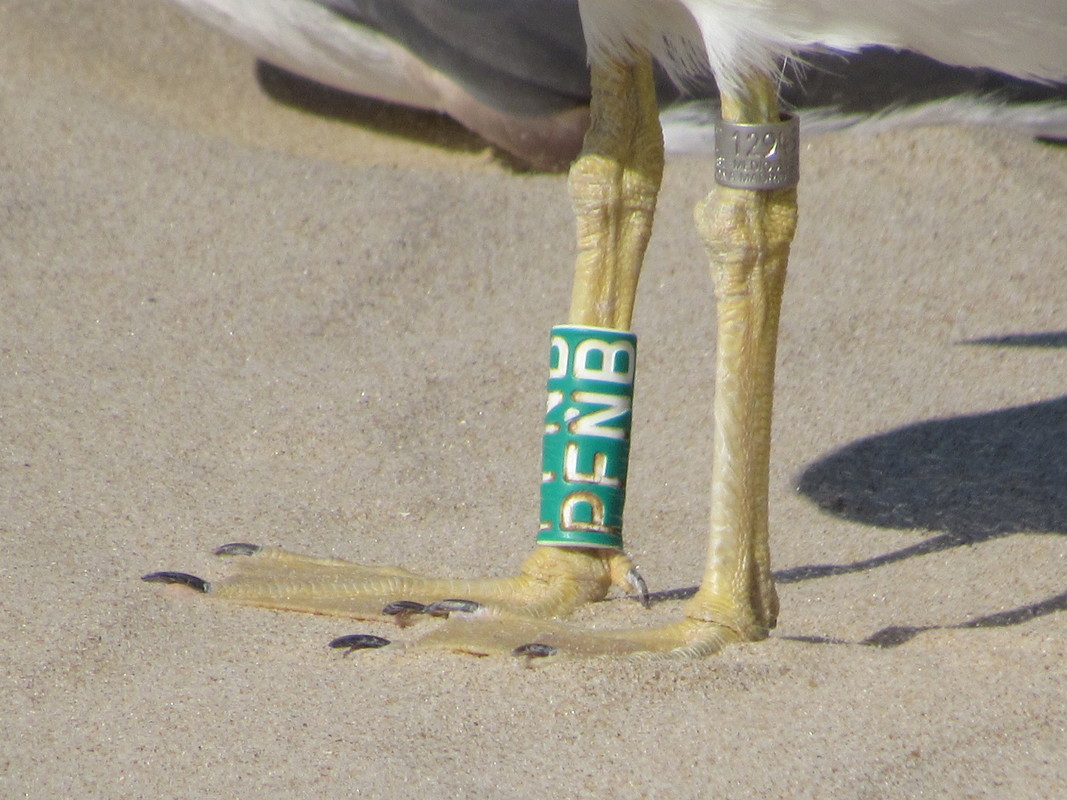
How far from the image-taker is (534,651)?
2387 mm

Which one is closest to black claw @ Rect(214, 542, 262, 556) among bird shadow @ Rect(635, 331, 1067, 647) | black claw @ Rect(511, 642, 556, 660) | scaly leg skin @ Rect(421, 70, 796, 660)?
scaly leg skin @ Rect(421, 70, 796, 660)

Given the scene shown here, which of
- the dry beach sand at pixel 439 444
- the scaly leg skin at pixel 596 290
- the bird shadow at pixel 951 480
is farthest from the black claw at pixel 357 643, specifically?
the bird shadow at pixel 951 480

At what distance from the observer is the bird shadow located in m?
3.16

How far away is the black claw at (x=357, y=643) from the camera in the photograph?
2498 millimetres

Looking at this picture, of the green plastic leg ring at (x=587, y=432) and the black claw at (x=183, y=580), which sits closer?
the green plastic leg ring at (x=587, y=432)

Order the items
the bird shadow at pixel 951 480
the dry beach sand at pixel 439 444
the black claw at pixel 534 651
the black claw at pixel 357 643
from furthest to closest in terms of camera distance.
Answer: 1. the bird shadow at pixel 951 480
2. the black claw at pixel 357 643
3. the black claw at pixel 534 651
4. the dry beach sand at pixel 439 444

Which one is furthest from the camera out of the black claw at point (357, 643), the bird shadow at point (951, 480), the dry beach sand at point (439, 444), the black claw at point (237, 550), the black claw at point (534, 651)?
the bird shadow at point (951, 480)

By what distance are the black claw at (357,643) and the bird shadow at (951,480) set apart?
950 millimetres

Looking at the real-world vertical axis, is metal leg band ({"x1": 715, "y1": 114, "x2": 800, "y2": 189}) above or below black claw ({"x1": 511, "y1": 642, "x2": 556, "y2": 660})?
above

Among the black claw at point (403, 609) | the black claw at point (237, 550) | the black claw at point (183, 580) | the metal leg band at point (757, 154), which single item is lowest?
the black claw at point (183, 580)

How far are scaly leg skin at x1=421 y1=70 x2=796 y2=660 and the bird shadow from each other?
552 millimetres

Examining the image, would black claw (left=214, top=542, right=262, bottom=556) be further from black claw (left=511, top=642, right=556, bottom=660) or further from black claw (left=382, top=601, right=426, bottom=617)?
black claw (left=511, top=642, right=556, bottom=660)

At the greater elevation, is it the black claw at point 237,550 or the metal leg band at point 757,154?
the metal leg band at point 757,154

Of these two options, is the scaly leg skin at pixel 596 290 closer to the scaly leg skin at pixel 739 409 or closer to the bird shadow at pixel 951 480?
the scaly leg skin at pixel 739 409
